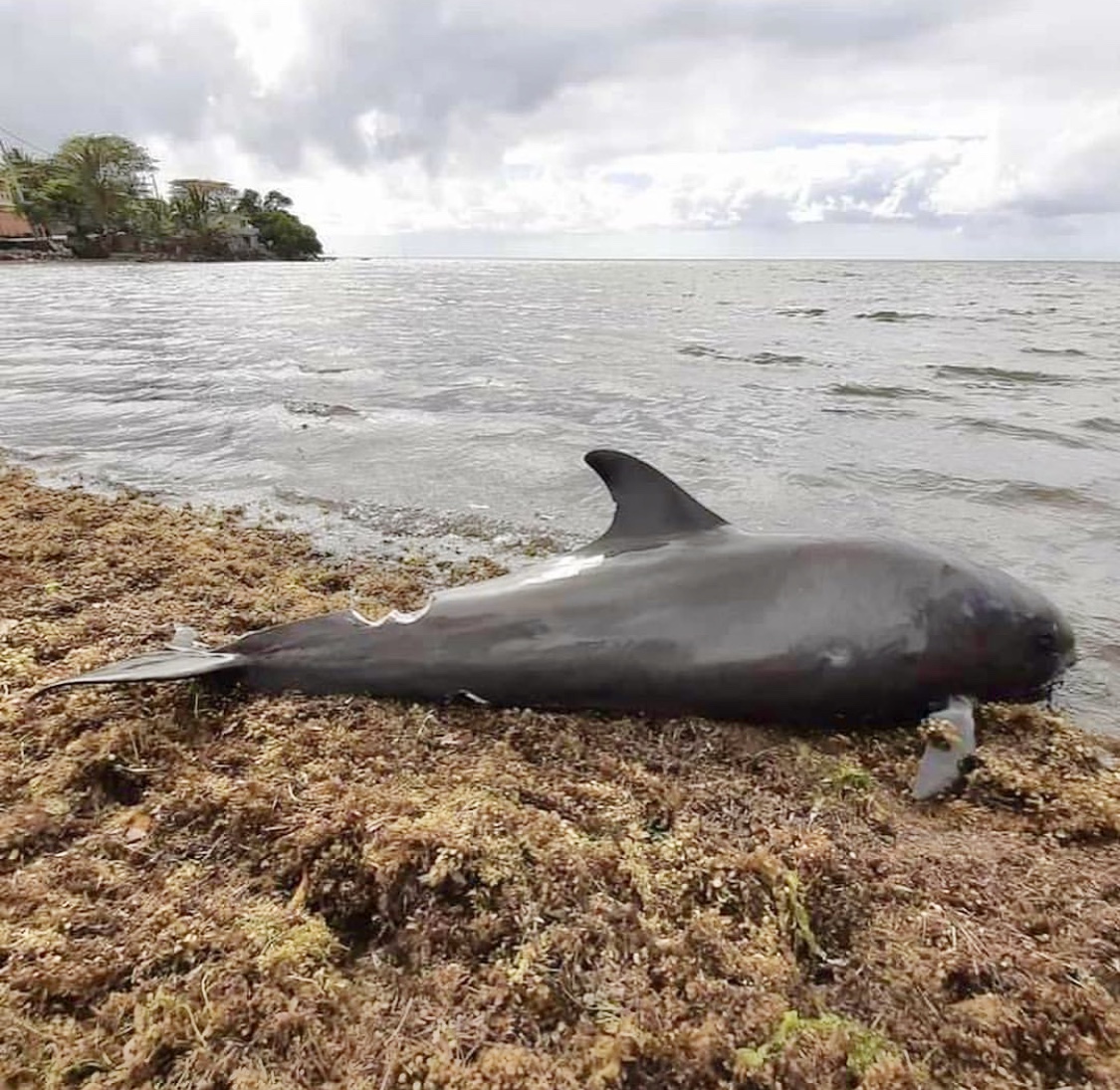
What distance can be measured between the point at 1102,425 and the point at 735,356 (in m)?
7.71

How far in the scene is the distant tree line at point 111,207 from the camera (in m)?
88.2

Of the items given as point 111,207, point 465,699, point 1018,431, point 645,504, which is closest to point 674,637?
point 645,504

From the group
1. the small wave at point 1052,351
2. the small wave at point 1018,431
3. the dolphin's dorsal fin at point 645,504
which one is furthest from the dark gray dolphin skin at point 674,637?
the small wave at point 1052,351

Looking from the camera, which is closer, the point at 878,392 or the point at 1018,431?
the point at 1018,431

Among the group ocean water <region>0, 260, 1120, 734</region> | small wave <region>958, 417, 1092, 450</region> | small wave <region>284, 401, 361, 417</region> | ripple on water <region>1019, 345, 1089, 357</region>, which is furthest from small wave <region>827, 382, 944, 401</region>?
small wave <region>284, 401, 361, 417</region>

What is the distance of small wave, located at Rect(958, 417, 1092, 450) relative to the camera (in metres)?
10.2

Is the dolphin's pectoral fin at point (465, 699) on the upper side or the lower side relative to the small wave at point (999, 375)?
upper

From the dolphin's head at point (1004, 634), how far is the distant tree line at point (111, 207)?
102 meters

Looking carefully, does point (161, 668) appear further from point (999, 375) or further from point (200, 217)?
point (200, 217)

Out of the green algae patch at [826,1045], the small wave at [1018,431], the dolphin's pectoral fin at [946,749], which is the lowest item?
the small wave at [1018,431]

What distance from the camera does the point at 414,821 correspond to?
108 inches

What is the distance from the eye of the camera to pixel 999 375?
15.0 m

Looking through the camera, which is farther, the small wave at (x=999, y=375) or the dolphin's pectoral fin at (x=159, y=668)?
the small wave at (x=999, y=375)

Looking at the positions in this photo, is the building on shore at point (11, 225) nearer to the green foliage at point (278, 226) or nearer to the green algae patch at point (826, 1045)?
the green foliage at point (278, 226)
